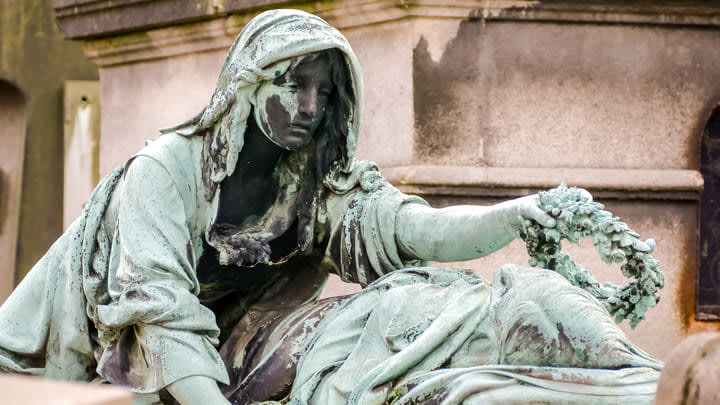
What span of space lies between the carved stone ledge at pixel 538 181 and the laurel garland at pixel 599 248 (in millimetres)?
2505

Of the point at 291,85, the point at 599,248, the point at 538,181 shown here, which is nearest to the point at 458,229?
the point at 599,248

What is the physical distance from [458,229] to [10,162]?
8.28 metres

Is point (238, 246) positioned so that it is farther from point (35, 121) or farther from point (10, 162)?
point (10, 162)

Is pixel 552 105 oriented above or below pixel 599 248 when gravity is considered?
above

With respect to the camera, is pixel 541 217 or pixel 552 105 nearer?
pixel 541 217

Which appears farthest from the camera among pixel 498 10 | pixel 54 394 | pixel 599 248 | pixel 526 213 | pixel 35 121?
pixel 35 121

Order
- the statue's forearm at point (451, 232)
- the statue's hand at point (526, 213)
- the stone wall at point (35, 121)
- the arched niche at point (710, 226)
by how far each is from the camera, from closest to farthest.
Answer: the statue's hand at point (526, 213), the statue's forearm at point (451, 232), the arched niche at point (710, 226), the stone wall at point (35, 121)

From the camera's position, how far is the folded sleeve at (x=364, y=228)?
5.38 metres

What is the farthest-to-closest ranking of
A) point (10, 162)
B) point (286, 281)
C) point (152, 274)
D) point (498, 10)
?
point (10, 162), point (498, 10), point (286, 281), point (152, 274)

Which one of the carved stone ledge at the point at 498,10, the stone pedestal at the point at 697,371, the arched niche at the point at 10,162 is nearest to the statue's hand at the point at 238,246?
the stone pedestal at the point at 697,371

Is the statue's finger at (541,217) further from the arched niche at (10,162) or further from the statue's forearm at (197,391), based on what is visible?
the arched niche at (10,162)

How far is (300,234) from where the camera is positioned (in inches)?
217

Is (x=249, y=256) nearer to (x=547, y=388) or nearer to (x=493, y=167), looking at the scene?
(x=547, y=388)

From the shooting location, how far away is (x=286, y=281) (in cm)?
567
